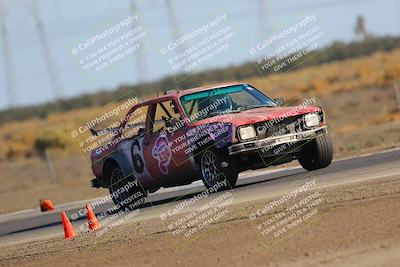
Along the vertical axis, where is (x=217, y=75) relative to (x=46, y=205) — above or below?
below

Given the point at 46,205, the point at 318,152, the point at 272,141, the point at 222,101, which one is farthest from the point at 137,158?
the point at 46,205

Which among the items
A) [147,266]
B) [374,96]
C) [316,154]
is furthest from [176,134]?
[374,96]

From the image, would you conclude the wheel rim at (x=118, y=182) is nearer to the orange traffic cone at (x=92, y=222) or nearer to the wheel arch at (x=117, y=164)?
the wheel arch at (x=117, y=164)

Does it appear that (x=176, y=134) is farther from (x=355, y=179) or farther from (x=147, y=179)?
(x=355, y=179)

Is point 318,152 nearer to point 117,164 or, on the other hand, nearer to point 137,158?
point 137,158

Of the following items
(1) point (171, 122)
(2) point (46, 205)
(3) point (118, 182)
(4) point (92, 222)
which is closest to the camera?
(4) point (92, 222)

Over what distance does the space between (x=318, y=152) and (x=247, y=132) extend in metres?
1.45

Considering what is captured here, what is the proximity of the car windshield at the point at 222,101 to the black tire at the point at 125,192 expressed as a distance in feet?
5.29

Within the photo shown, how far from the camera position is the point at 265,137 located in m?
13.7

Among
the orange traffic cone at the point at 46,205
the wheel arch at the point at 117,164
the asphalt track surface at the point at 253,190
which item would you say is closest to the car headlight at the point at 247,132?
the asphalt track surface at the point at 253,190

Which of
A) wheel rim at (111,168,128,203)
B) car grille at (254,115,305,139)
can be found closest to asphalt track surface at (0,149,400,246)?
wheel rim at (111,168,128,203)

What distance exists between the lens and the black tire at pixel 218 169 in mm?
13633

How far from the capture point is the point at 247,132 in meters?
13.5

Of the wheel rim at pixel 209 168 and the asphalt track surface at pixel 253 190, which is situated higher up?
the wheel rim at pixel 209 168
